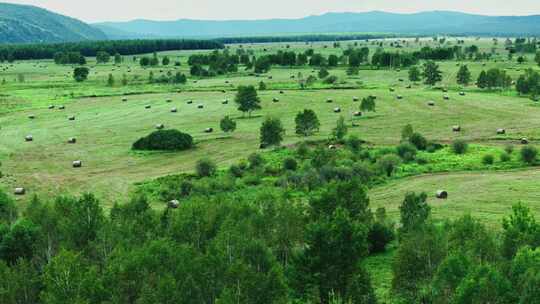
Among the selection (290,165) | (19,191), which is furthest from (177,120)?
(19,191)

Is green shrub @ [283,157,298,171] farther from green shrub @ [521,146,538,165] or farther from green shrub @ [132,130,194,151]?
green shrub @ [521,146,538,165]

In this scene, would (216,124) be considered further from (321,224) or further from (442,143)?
(321,224)

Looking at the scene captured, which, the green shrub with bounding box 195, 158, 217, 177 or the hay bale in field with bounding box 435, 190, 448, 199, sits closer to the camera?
the hay bale in field with bounding box 435, 190, 448, 199

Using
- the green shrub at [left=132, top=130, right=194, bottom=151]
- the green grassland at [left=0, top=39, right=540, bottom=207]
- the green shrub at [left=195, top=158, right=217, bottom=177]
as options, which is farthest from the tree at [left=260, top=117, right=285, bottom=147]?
the green shrub at [left=195, top=158, right=217, bottom=177]

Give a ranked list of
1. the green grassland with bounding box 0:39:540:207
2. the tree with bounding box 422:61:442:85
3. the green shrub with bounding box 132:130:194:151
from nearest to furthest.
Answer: the green grassland with bounding box 0:39:540:207 < the green shrub with bounding box 132:130:194:151 < the tree with bounding box 422:61:442:85

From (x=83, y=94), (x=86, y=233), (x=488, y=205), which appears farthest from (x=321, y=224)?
(x=83, y=94)

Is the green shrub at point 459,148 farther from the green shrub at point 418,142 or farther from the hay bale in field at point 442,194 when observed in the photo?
the hay bale in field at point 442,194

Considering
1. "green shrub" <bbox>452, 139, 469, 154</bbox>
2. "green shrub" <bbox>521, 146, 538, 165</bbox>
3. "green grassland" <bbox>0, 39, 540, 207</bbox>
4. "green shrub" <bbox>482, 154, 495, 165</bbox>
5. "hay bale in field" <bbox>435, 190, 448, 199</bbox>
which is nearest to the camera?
"hay bale in field" <bbox>435, 190, 448, 199</bbox>

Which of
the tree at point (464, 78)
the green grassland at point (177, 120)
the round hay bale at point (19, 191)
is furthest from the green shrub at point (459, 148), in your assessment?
the tree at point (464, 78)
